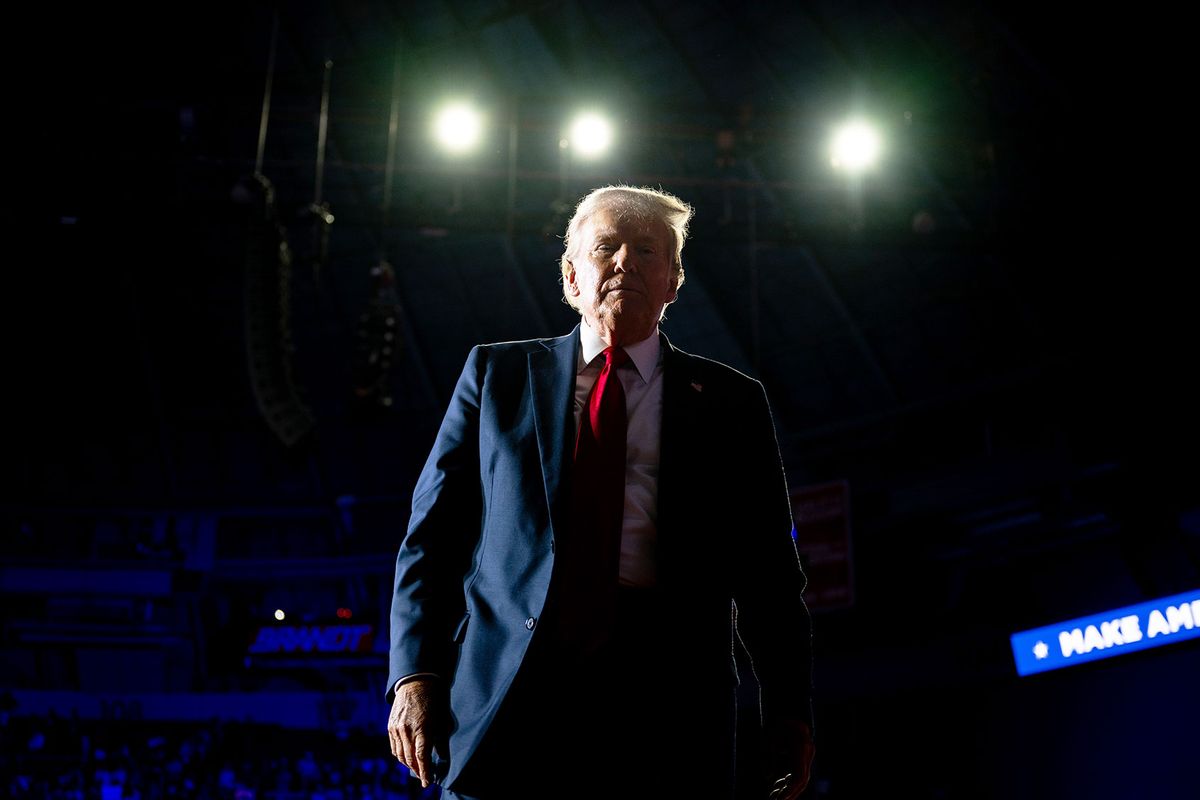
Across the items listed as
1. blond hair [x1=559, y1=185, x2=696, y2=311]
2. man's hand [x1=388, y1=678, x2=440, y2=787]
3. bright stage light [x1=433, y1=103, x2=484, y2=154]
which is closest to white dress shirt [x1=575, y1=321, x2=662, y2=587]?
blond hair [x1=559, y1=185, x2=696, y2=311]

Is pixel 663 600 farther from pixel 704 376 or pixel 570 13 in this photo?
pixel 570 13

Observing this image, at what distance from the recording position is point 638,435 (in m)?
1.70

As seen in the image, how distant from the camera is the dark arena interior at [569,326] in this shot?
30.3ft

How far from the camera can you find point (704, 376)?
182cm

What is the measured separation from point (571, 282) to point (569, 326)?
47.2 ft

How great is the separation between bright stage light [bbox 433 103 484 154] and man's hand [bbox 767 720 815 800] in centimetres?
851

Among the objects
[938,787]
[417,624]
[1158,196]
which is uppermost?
[1158,196]

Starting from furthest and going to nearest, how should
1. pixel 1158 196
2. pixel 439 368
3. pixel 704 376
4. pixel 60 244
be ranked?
pixel 439 368 < pixel 1158 196 < pixel 60 244 < pixel 704 376

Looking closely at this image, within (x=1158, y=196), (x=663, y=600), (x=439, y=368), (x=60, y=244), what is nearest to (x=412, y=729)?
(x=663, y=600)

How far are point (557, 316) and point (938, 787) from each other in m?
7.99

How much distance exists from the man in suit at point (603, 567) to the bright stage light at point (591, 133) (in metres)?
7.89

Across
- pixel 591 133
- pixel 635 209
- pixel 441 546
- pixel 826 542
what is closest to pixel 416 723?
pixel 441 546

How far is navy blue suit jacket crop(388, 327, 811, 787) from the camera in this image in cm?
153

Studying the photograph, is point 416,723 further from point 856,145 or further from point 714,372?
point 856,145
